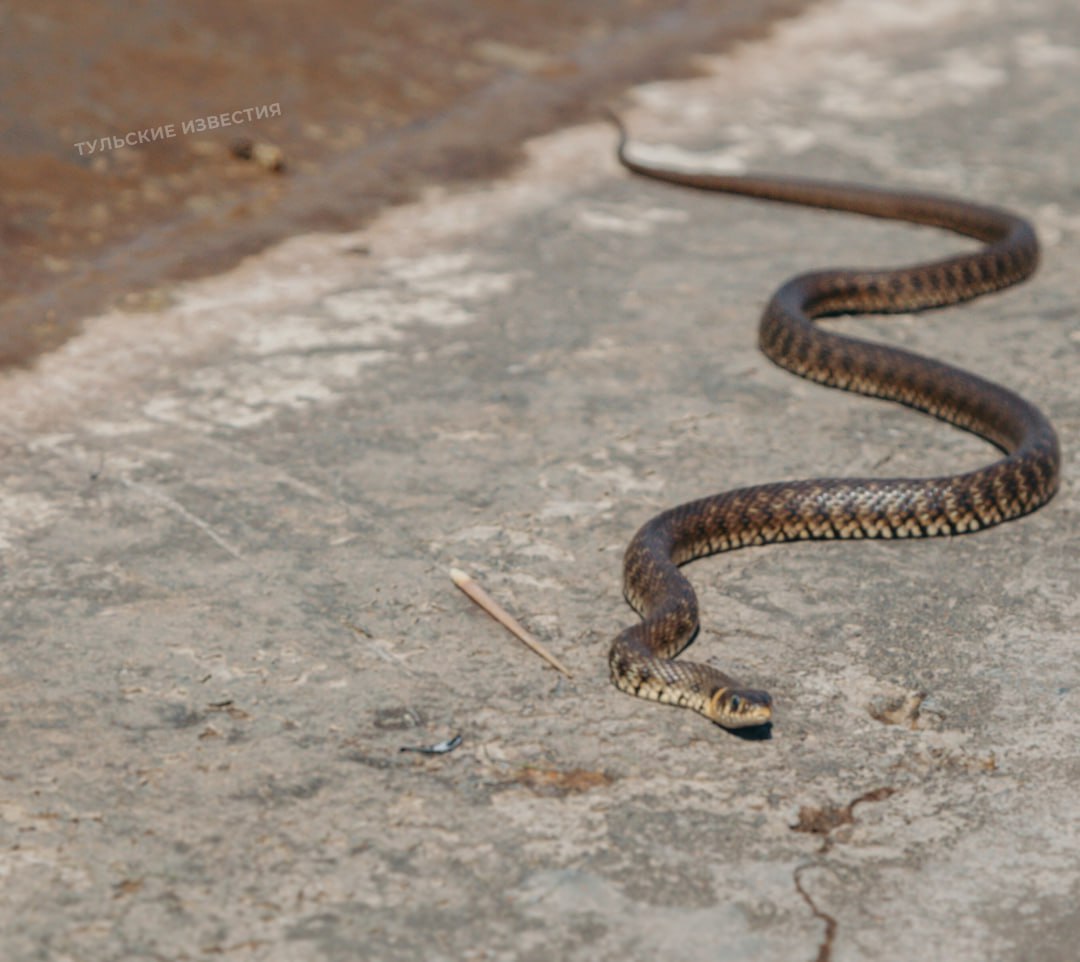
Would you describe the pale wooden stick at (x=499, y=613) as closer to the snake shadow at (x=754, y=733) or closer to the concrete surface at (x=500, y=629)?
the concrete surface at (x=500, y=629)

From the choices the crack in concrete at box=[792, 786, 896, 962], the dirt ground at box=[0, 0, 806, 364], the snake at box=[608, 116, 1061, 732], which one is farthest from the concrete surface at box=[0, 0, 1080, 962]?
the dirt ground at box=[0, 0, 806, 364]

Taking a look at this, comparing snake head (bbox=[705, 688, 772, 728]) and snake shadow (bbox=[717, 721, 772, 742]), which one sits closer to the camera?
snake head (bbox=[705, 688, 772, 728])

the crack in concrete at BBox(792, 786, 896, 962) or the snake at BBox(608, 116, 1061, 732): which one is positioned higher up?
the snake at BBox(608, 116, 1061, 732)

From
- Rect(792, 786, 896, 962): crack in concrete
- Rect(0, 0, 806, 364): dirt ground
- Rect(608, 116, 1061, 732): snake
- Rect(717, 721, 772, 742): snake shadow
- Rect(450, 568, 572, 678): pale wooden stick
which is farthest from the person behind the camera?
Rect(0, 0, 806, 364): dirt ground

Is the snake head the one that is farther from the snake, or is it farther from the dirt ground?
the dirt ground

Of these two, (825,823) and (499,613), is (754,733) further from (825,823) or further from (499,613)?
(499,613)

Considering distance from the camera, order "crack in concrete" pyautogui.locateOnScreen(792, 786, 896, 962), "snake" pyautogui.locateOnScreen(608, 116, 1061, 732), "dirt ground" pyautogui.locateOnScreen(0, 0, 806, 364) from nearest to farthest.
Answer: "crack in concrete" pyautogui.locateOnScreen(792, 786, 896, 962) → "snake" pyautogui.locateOnScreen(608, 116, 1061, 732) → "dirt ground" pyautogui.locateOnScreen(0, 0, 806, 364)
